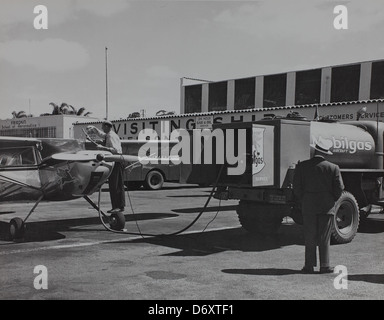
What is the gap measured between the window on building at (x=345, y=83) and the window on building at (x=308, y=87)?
1270mm

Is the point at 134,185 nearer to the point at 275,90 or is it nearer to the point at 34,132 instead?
the point at 275,90

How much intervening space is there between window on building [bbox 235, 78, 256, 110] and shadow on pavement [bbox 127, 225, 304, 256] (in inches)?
1045

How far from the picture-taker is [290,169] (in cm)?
806

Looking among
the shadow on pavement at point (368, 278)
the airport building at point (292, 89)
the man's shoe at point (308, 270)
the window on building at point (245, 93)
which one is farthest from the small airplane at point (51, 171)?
the window on building at point (245, 93)

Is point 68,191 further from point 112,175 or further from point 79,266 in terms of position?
point 79,266

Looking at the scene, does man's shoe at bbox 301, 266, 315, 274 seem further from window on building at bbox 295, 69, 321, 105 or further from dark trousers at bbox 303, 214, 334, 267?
window on building at bbox 295, 69, 321, 105

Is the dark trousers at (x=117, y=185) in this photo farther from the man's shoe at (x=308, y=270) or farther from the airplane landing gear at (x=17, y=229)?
the man's shoe at (x=308, y=270)

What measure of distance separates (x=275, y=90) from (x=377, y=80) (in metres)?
7.84

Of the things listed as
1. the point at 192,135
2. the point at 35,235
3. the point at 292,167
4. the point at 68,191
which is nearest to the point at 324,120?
the point at 292,167

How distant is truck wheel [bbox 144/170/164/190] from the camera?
21203mm

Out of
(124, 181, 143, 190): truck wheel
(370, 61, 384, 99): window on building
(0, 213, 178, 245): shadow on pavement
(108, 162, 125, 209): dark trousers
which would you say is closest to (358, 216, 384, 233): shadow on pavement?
(0, 213, 178, 245): shadow on pavement

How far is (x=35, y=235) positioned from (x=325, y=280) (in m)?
5.77

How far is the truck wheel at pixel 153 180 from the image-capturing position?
69.6ft

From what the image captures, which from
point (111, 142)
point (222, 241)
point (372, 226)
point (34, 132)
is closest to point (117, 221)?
point (111, 142)
